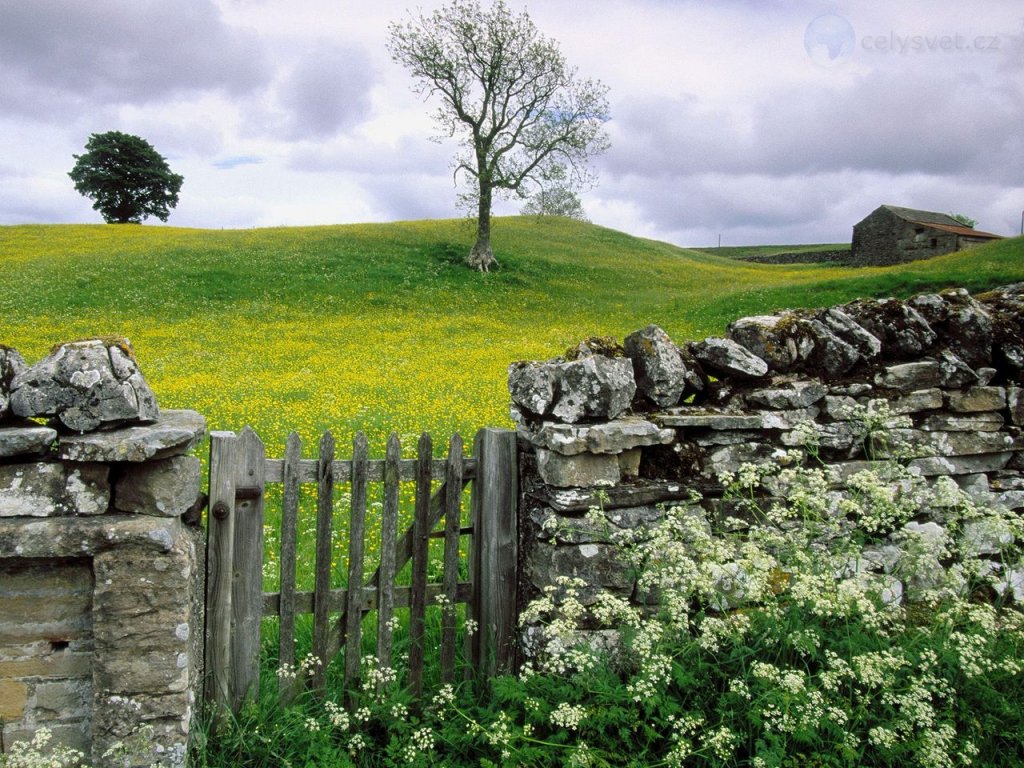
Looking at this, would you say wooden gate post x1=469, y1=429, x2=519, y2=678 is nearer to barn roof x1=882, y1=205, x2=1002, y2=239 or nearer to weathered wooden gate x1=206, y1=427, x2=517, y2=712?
weathered wooden gate x1=206, y1=427, x2=517, y2=712

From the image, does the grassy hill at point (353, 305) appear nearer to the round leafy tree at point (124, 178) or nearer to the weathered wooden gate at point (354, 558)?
the weathered wooden gate at point (354, 558)

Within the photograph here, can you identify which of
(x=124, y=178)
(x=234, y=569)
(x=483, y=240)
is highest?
(x=124, y=178)

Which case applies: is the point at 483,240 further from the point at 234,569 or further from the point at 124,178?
the point at 124,178

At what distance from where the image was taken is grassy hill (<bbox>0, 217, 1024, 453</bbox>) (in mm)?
12039

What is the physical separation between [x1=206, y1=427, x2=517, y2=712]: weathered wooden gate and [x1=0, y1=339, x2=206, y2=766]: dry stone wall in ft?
0.98

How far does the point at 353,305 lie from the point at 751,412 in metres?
22.5

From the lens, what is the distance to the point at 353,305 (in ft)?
83.5

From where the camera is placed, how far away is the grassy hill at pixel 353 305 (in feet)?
39.5

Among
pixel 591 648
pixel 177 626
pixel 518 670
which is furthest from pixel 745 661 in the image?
pixel 177 626

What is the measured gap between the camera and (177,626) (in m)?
3.30

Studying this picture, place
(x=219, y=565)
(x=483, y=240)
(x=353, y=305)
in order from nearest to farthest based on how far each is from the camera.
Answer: (x=219, y=565), (x=353, y=305), (x=483, y=240)

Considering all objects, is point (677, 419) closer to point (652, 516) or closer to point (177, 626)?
point (652, 516)

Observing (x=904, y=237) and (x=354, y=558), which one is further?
(x=904, y=237)

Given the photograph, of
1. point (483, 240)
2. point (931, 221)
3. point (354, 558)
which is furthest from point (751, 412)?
point (931, 221)
